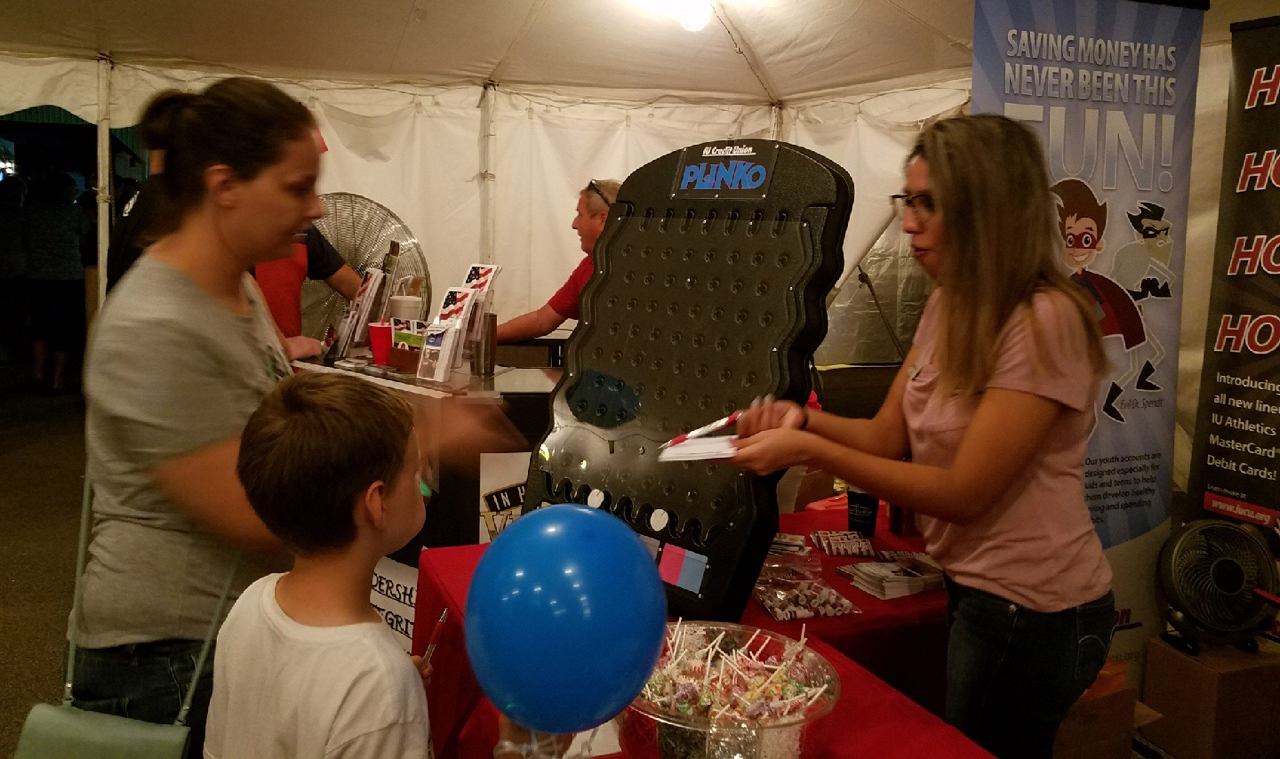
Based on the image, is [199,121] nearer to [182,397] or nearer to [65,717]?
[182,397]

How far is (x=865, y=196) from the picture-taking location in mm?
4875

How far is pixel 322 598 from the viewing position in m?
0.93

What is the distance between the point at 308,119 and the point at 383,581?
174 centimetres

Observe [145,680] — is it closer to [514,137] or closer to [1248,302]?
[1248,302]

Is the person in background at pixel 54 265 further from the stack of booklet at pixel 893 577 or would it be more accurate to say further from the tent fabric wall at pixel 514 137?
the stack of booklet at pixel 893 577

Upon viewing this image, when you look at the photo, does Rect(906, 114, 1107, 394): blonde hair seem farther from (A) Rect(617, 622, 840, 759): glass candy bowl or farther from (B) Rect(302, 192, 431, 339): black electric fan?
(B) Rect(302, 192, 431, 339): black electric fan

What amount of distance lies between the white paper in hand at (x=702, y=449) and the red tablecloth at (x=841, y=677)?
293 millimetres

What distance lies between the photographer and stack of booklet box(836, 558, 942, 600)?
1339 mm

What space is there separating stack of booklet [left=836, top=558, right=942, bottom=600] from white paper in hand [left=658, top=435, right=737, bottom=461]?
0.52 metres

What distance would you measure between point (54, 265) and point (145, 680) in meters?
6.95

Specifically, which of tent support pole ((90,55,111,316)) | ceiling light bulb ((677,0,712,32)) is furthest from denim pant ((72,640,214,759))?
tent support pole ((90,55,111,316))

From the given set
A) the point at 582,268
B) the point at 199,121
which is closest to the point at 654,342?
the point at 199,121

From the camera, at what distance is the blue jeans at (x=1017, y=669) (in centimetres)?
115

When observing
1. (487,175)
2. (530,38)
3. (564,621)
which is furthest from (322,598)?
(487,175)
